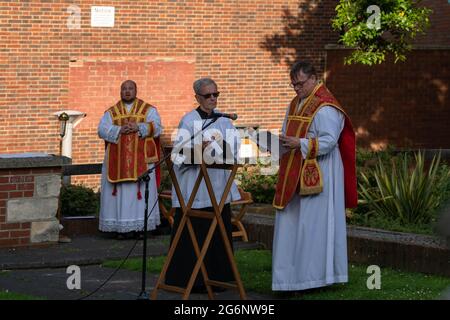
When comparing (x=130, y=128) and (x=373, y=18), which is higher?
(x=373, y=18)

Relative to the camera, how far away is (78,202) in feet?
49.9

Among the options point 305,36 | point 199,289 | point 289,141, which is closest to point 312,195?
point 289,141

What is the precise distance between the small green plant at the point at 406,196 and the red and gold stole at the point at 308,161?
2.89 m

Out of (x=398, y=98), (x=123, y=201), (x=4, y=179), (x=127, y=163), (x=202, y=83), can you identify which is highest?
(x=202, y=83)

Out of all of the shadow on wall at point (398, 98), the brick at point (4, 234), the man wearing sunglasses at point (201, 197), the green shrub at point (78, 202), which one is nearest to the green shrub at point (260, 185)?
the green shrub at point (78, 202)

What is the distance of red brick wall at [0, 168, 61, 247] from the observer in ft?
43.0

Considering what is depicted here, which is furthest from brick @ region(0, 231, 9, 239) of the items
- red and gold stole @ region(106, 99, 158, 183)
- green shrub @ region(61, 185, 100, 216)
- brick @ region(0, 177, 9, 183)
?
green shrub @ region(61, 185, 100, 216)

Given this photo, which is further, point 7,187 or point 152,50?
point 152,50

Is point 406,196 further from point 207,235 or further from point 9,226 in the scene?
point 9,226

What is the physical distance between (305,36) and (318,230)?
1315cm

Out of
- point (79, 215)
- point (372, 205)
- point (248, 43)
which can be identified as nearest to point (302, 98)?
point (372, 205)

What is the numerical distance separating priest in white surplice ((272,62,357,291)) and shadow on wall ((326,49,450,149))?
1263cm

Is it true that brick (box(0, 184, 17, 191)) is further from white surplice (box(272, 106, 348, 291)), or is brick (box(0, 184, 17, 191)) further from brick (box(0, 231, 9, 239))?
white surplice (box(272, 106, 348, 291))
